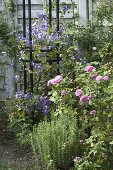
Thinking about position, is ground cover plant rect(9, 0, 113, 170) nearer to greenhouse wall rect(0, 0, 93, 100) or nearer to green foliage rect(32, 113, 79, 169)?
green foliage rect(32, 113, 79, 169)

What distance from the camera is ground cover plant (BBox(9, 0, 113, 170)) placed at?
12.5ft

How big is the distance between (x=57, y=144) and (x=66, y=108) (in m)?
0.35

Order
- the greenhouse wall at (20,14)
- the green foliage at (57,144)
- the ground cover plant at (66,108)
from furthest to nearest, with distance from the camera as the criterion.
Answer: the greenhouse wall at (20,14)
the green foliage at (57,144)
the ground cover plant at (66,108)

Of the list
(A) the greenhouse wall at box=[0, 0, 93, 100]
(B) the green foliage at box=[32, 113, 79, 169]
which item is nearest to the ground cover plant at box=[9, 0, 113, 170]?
(B) the green foliage at box=[32, 113, 79, 169]

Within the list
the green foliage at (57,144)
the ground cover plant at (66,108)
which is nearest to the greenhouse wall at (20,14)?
the ground cover plant at (66,108)

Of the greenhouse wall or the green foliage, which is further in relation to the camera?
the greenhouse wall

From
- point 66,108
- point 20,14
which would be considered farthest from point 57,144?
point 20,14

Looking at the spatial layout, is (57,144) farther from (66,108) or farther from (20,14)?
(20,14)

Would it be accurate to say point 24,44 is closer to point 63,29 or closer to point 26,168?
point 63,29

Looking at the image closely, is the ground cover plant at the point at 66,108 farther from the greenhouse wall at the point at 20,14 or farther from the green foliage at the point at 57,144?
the greenhouse wall at the point at 20,14

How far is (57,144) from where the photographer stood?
4086mm

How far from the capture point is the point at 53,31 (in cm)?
534

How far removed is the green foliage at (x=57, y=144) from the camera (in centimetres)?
407

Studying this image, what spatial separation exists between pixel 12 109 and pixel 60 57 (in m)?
0.88
